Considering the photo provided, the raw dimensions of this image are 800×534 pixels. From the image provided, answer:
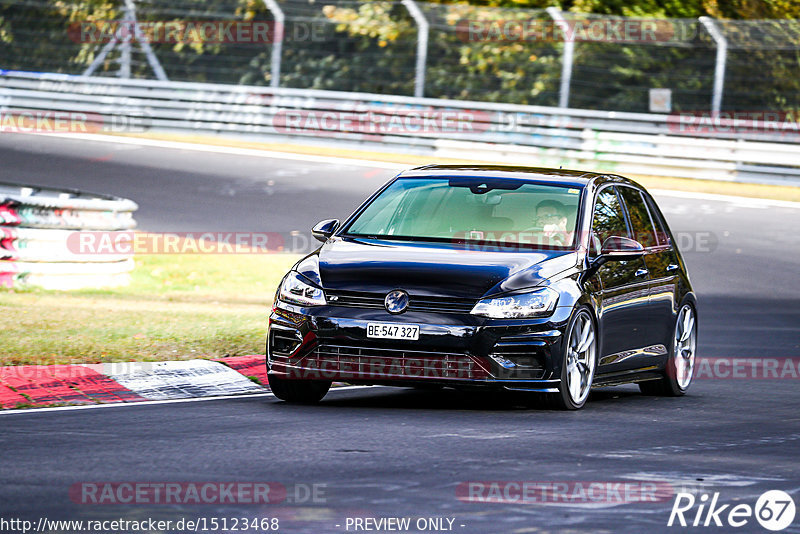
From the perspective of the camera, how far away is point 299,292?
960cm

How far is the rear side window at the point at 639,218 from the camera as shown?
37.0 ft

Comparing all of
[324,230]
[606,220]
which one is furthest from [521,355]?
[324,230]

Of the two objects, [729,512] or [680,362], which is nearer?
[729,512]

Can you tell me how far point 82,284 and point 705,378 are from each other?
6474 mm

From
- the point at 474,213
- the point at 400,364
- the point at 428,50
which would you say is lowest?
the point at 428,50

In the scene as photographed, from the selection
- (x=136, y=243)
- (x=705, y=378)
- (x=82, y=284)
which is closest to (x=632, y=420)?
(x=705, y=378)

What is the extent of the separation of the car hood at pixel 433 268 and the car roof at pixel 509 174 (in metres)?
0.94

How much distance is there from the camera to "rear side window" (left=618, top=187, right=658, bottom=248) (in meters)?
11.3

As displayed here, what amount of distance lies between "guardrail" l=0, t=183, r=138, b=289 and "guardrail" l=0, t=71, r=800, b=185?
500 inches

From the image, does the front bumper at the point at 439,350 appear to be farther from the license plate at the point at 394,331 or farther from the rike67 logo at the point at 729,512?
the rike67 logo at the point at 729,512

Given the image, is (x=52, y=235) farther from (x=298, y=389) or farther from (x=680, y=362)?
(x=680, y=362)

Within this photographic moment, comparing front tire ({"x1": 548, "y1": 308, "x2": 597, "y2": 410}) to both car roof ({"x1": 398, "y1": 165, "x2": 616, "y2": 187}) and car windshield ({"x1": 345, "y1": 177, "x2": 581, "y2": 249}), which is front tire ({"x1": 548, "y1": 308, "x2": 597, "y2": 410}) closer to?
car windshield ({"x1": 345, "y1": 177, "x2": 581, "y2": 249})

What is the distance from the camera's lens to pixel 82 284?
15.6 m

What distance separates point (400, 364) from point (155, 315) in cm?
530
